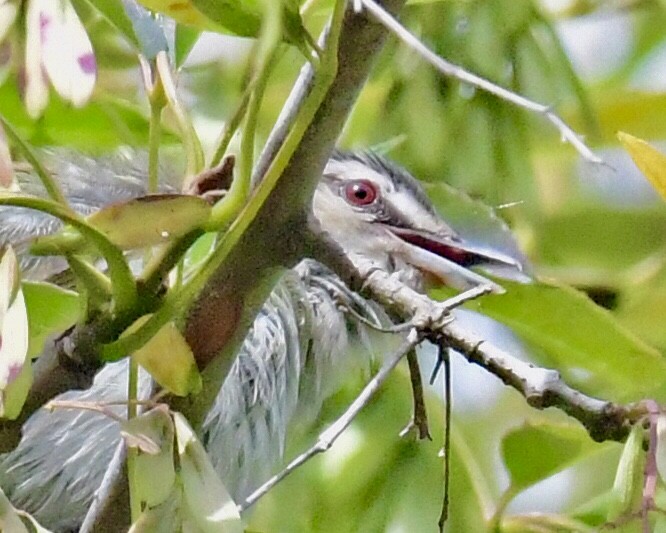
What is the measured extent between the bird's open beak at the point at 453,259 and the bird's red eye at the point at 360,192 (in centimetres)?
8

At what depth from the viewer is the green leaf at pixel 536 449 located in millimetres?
694

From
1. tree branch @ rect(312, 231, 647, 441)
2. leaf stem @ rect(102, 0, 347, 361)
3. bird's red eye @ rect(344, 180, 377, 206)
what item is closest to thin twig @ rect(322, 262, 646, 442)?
tree branch @ rect(312, 231, 647, 441)

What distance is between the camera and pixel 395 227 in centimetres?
103

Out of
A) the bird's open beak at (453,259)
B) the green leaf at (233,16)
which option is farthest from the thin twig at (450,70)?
the bird's open beak at (453,259)

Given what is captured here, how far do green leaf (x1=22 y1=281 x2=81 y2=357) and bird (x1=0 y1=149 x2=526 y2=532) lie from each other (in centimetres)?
30

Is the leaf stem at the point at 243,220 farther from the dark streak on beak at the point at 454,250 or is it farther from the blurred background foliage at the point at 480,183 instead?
the dark streak on beak at the point at 454,250

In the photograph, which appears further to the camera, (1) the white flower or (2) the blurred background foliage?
(2) the blurred background foliage

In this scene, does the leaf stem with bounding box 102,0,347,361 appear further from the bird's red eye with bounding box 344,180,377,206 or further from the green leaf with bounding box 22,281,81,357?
the bird's red eye with bounding box 344,180,377,206

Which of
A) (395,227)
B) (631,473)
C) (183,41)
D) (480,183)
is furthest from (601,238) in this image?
(631,473)

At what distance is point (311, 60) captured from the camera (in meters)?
0.41

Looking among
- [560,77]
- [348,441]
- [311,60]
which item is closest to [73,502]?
[348,441]

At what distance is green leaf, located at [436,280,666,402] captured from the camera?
2.20 ft

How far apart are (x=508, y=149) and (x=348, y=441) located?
0.75 ft

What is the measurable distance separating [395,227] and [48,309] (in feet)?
1.95
